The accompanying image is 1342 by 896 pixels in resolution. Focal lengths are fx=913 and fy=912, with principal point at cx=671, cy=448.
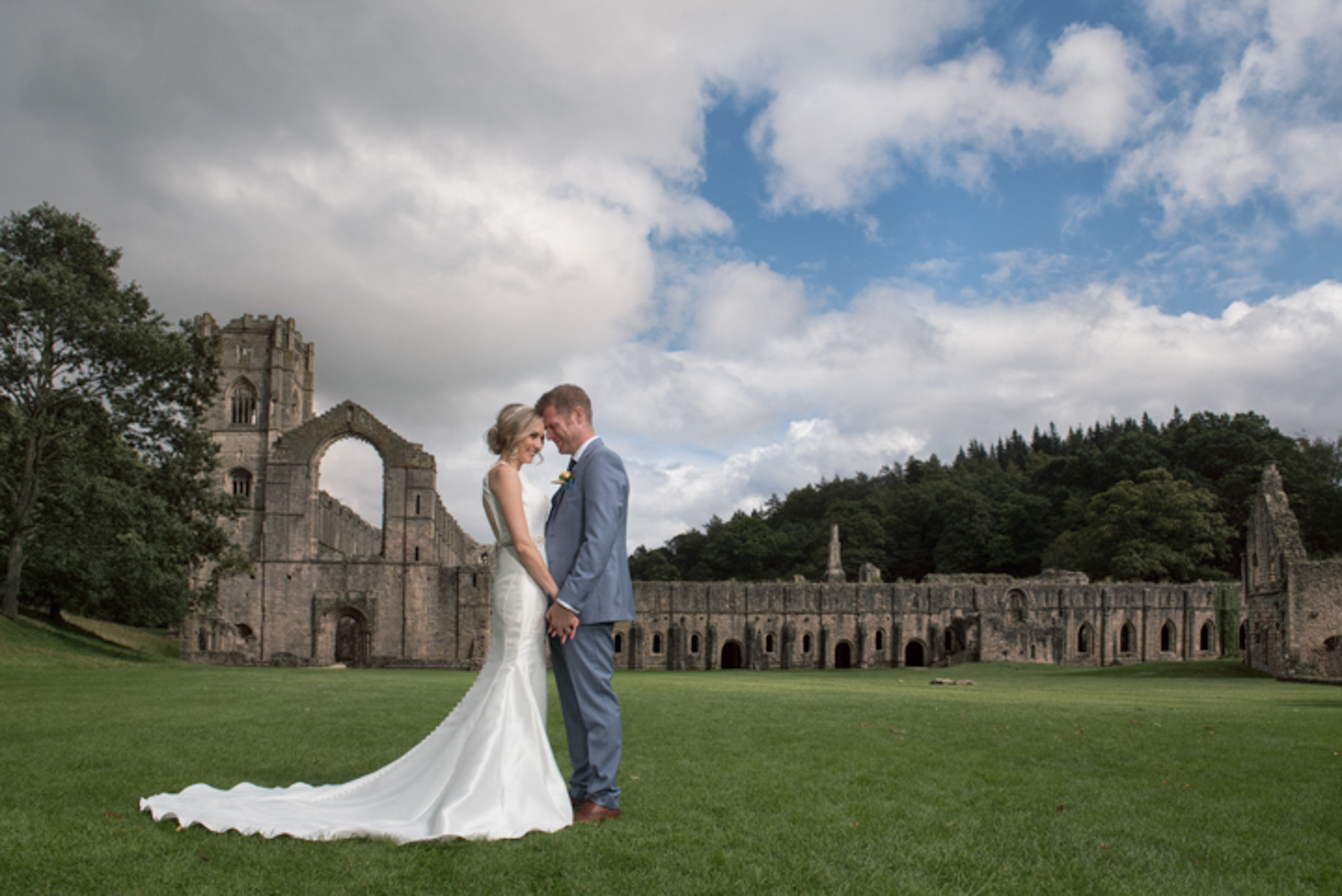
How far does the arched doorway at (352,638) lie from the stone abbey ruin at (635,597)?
4.6 inches

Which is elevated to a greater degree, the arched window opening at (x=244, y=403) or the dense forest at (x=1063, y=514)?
the arched window opening at (x=244, y=403)

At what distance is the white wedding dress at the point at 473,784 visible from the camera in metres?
5.00

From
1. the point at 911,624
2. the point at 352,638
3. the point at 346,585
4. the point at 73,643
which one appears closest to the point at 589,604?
the point at 73,643

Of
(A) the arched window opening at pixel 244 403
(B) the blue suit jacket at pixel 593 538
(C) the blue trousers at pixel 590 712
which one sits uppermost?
(A) the arched window opening at pixel 244 403

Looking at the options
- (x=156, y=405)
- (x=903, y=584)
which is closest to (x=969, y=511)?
(x=903, y=584)

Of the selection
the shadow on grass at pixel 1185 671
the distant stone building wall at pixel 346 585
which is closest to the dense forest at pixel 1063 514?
the shadow on grass at pixel 1185 671

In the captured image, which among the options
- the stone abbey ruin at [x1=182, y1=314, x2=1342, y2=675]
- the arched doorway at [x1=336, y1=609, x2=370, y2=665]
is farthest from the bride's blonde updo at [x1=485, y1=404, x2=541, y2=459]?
the arched doorway at [x1=336, y1=609, x2=370, y2=665]

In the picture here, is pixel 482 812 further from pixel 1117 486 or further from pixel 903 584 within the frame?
pixel 1117 486

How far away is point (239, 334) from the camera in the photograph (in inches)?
2260

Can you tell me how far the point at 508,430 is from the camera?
6.07 metres

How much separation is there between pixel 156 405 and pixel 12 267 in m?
5.19

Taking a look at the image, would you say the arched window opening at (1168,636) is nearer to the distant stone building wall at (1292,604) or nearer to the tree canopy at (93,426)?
the distant stone building wall at (1292,604)

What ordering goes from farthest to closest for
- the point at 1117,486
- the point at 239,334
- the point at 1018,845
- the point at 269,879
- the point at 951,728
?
the point at 1117,486 < the point at 239,334 < the point at 951,728 < the point at 1018,845 < the point at 269,879

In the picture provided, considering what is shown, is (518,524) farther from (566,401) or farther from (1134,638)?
(1134,638)
